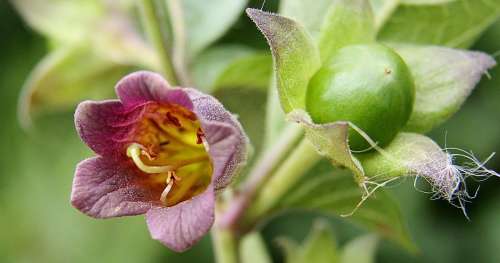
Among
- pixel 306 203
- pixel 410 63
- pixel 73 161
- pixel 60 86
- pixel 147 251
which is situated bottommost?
Answer: pixel 147 251

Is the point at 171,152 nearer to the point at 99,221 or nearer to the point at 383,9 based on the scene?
the point at 383,9

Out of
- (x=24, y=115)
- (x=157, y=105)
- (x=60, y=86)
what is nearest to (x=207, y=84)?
(x=60, y=86)

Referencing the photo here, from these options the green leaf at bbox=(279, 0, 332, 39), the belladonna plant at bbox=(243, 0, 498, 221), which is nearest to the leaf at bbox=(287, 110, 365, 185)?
the belladonna plant at bbox=(243, 0, 498, 221)

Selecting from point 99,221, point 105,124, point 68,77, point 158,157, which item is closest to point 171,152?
point 158,157

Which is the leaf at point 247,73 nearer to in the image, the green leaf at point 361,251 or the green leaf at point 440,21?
the green leaf at point 440,21

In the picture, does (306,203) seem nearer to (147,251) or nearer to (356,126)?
(356,126)

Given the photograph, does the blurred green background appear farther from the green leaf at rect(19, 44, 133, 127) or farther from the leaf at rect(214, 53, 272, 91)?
the leaf at rect(214, 53, 272, 91)
